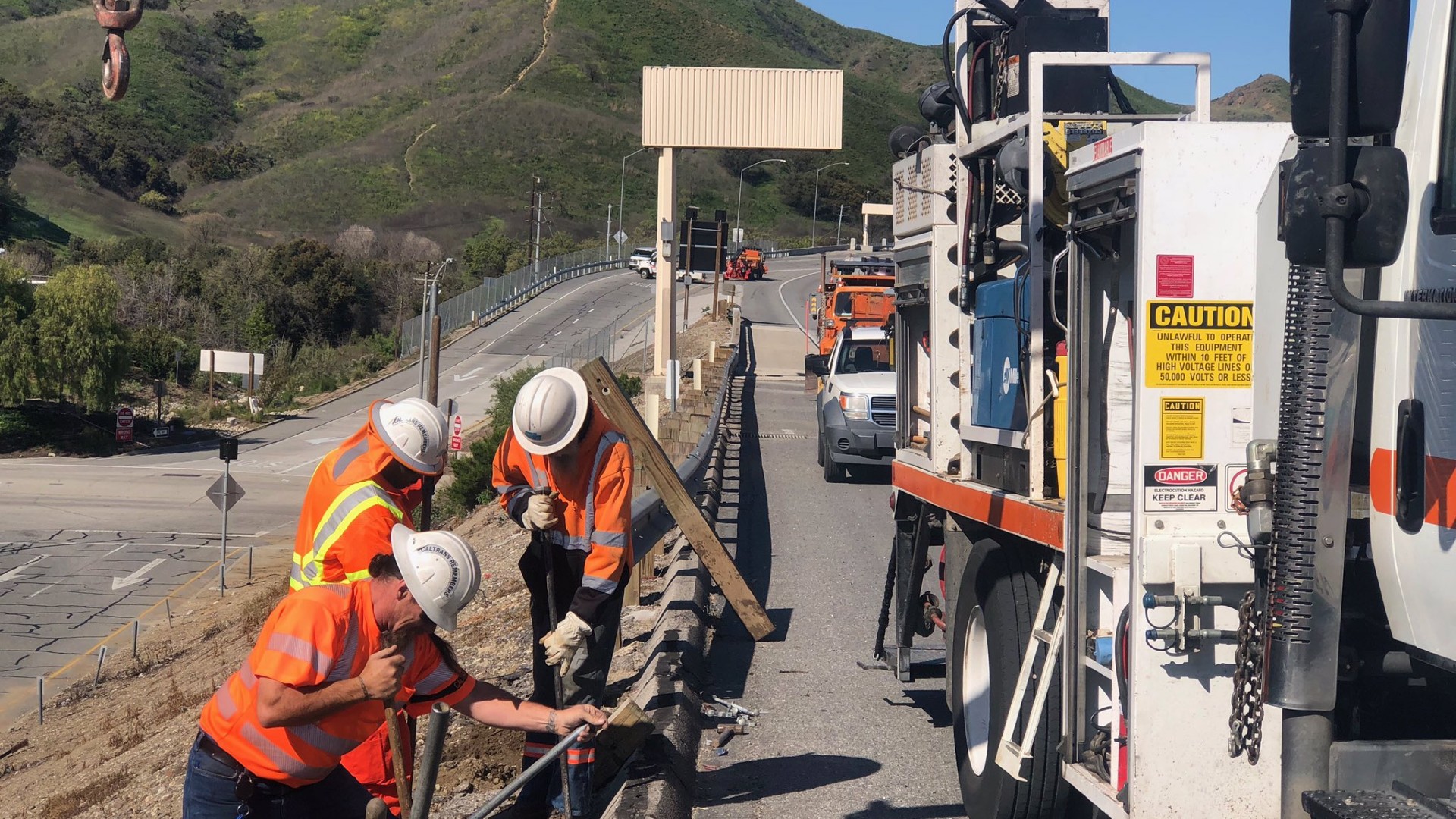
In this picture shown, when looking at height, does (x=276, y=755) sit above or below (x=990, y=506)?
below

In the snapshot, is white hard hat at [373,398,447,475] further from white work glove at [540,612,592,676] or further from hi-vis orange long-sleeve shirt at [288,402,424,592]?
white work glove at [540,612,592,676]

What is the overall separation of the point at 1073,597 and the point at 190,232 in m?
106

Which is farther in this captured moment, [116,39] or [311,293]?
[311,293]

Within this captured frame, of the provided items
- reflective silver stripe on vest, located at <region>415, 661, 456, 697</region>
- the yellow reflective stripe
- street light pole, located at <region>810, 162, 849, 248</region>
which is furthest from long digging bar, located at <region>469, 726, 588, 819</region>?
street light pole, located at <region>810, 162, 849, 248</region>

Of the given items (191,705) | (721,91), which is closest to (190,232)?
(721,91)

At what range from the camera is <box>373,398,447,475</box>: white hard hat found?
4.84 metres

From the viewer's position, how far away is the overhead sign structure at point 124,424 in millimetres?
46750

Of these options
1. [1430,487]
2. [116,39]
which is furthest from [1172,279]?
[116,39]

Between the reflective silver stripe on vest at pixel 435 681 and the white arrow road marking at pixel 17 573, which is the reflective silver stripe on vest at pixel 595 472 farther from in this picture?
the white arrow road marking at pixel 17 573

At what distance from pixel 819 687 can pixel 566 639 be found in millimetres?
2808

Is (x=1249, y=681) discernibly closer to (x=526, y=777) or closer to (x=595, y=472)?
(x=526, y=777)

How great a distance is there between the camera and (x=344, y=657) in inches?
144

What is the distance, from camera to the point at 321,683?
3.62 m

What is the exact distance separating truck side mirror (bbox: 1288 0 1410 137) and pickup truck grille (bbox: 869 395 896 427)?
13.4m
